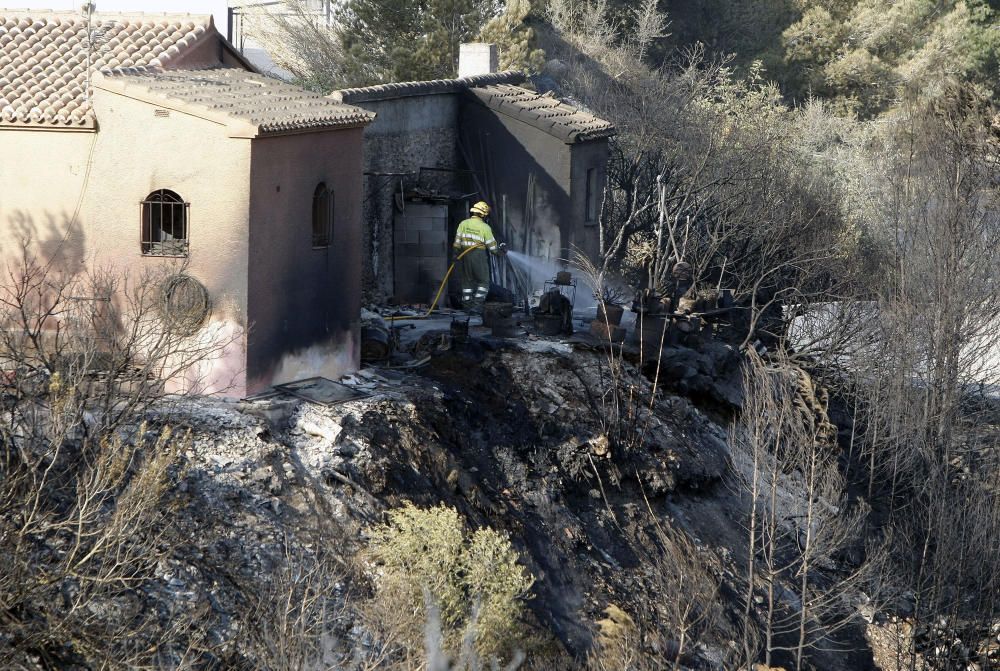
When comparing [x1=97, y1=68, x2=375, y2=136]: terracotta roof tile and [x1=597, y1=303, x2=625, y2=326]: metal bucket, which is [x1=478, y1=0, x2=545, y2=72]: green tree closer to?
[x1=597, y1=303, x2=625, y2=326]: metal bucket

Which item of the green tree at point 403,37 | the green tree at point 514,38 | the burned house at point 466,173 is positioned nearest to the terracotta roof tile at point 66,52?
the burned house at point 466,173

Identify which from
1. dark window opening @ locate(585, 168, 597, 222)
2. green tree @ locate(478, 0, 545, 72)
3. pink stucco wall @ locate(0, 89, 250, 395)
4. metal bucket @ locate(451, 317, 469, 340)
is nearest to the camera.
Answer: pink stucco wall @ locate(0, 89, 250, 395)

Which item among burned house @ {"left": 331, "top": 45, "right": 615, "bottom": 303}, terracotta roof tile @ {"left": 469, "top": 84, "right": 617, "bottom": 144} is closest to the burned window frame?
burned house @ {"left": 331, "top": 45, "right": 615, "bottom": 303}

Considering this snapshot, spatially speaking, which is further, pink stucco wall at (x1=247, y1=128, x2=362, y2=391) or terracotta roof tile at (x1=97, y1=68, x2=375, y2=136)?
pink stucco wall at (x1=247, y1=128, x2=362, y2=391)

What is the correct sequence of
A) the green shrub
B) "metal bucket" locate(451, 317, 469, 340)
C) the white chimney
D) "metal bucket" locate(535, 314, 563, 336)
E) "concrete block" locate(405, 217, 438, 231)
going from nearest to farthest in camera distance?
1. the green shrub
2. "metal bucket" locate(451, 317, 469, 340)
3. "metal bucket" locate(535, 314, 563, 336)
4. "concrete block" locate(405, 217, 438, 231)
5. the white chimney

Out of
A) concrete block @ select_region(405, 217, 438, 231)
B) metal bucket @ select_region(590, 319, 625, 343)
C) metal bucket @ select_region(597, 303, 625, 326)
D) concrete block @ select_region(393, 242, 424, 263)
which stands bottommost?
metal bucket @ select_region(590, 319, 625, 343)

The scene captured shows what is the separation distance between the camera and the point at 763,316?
1014 inches

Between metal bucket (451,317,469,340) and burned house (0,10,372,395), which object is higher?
burned house (0,10,372,395)

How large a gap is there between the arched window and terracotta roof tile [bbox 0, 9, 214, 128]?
2540 millimetres

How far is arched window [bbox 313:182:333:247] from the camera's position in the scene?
17547mm

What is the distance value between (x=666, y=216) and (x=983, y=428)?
702 cm

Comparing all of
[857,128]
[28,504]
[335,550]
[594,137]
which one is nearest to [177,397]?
[335,550]

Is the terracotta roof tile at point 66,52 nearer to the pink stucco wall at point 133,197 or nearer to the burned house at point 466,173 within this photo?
the pink stucco wall at point 133,197

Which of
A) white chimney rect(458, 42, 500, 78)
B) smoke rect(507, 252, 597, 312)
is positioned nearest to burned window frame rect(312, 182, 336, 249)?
smoke rect(507, 252, 597, 312)
